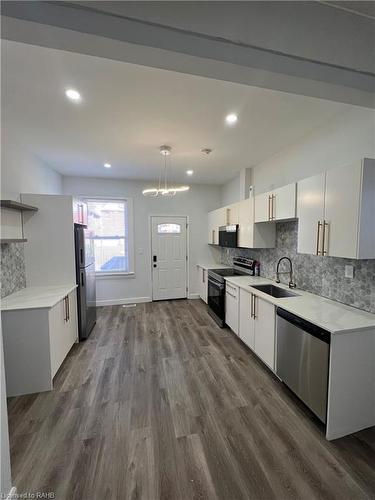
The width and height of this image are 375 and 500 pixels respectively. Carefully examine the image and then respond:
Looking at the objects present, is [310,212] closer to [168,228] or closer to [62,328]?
[62,328]

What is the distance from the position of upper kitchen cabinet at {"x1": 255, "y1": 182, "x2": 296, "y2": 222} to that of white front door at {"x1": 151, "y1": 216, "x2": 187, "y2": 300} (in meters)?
2.42

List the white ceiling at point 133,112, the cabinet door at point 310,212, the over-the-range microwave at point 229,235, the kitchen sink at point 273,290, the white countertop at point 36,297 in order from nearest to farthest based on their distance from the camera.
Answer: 1. the white ceiling at point 133,112
2. the cabinet door at point 310,212
3. the white countertop at point 36,297
4. the kitchen sink at point 273,290
5. the over-the-range microwave at point 229,235

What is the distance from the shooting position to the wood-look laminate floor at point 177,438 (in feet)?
4.62

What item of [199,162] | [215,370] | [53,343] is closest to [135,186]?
[199,162]

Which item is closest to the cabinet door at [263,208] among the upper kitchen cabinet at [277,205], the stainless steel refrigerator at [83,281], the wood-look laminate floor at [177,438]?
the upper kitchen cabinet at [277,205]

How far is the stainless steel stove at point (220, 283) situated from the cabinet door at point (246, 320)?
0.61m

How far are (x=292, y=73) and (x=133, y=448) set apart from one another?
259 cm

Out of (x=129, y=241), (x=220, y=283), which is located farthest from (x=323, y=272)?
(x=129, y=241)

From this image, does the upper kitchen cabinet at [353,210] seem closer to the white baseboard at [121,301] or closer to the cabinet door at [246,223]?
the cabinet door at [246,223]

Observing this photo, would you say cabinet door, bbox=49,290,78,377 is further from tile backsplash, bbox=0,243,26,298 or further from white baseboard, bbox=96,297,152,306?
white baseboard, bbox=96,297,152,306

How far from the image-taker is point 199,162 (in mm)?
3732

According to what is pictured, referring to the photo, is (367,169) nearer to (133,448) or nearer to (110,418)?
(133,448)

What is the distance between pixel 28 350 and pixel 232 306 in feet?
8.56

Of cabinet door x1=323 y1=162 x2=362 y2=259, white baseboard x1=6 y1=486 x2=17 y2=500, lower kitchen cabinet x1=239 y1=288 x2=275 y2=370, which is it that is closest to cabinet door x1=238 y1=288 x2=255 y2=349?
lower kitchen cabinet x1=239 y1=288 x2=275 y2=370
